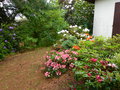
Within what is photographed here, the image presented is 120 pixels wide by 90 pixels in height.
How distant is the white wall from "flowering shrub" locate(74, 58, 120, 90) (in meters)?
4.20

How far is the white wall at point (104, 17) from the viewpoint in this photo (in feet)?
19.3

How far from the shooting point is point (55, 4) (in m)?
6.51

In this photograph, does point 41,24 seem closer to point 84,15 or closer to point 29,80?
point 84,15

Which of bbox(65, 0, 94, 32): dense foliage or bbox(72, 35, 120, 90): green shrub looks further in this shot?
bbox(65, 0, 94, 32): dense foliage

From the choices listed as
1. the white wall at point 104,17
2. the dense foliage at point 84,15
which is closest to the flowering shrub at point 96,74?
the white wall at point 104,17

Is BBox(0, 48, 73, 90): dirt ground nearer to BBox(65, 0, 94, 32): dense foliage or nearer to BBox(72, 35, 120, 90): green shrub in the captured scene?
BBox(72, 35, 120, 90): green shrub

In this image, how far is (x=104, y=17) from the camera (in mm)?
6273

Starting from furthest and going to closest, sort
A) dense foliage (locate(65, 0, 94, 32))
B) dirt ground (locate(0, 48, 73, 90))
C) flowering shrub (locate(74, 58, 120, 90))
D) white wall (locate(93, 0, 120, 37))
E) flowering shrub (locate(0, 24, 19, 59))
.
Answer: dense foliage (locate(65, 0, 94, 32)) < white wall (locate(93, 0, 120, 37)) < flowering shrub (locate(0, 24, 19, 59)) < dirt ground (locate(0, 48, 73, 90)) < flowering shrub (locate(74, 58, 120, 90))

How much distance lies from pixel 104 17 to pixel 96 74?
5.00m

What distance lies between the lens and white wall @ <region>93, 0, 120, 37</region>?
5.89 meters

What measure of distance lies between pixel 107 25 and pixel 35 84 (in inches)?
193

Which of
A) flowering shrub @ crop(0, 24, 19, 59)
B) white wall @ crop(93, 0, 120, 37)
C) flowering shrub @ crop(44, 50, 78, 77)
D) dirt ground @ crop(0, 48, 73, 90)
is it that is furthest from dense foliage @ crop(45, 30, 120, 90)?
white wall @ crop(93, 0, 120, 37)

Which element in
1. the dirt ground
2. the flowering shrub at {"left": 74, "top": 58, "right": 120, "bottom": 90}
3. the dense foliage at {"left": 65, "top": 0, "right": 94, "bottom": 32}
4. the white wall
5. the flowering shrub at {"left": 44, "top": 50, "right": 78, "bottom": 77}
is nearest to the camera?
the flowering shrub at {"left": 74, "top": 58, "right": 120, "bottom": 90}

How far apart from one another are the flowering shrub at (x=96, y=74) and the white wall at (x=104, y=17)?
420cm
